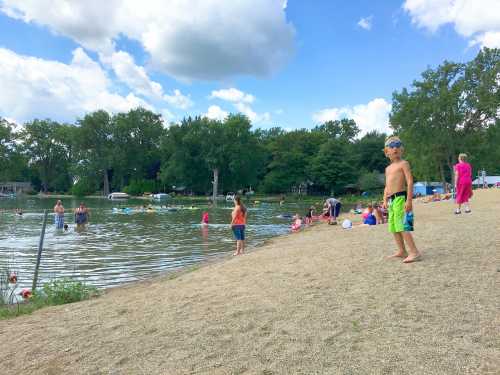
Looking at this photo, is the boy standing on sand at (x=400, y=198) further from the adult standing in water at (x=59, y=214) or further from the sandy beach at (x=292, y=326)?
the adult standing in water at (x=59, y=214)

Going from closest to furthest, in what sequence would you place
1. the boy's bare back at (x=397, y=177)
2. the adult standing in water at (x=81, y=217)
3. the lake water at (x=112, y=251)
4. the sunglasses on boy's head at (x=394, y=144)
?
the boy's bare back at (x=397, y=177) → the sunglasses on boy's head at (x=394, y=144) → the lake water at (x=112, y=251) → the adult standing in water at (x=81, y=217)

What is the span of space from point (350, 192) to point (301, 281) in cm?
7665

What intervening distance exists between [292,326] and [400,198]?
3.53 meters

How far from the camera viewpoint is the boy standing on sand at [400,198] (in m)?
6.89

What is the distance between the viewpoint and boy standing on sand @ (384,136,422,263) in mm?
6887

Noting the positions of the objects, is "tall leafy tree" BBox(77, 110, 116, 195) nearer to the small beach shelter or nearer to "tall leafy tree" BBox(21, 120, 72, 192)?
"tall leafy tree" BBox(21, 120, 72, 192)

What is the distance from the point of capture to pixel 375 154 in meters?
86.6

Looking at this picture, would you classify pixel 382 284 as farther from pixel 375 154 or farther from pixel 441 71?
pixel 375 154

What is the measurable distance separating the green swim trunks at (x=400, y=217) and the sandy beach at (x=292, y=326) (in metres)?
0.61

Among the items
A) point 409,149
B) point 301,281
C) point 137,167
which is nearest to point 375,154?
point 409,149

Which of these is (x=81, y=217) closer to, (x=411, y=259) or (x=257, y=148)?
(x=411, y=259)

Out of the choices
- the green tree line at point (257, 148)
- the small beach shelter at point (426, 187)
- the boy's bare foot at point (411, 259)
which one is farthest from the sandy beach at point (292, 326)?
the small beach shelter at point (426, 187)

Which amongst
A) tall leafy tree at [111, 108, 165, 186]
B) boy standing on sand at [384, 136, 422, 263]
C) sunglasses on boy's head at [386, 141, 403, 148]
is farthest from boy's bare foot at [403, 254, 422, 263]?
tall leafy tree at [111, 108, 165, 186]

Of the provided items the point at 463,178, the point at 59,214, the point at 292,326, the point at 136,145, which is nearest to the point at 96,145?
Answer: the point at 136,145
